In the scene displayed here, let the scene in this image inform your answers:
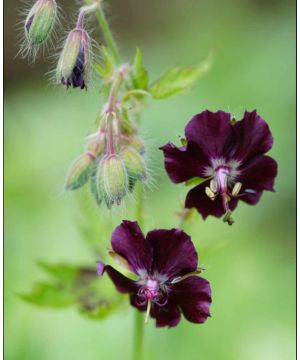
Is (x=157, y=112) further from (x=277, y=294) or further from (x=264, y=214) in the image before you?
(x=277, y=294)

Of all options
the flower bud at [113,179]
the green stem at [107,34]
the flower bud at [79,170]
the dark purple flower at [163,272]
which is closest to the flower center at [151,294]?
the dark purple flower at [163,272]

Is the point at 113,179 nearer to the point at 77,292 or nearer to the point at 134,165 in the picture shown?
the point at 134,165

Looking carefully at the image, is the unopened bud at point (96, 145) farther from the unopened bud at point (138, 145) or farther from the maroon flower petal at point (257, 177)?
the maroon flower petal at point (257, 177)

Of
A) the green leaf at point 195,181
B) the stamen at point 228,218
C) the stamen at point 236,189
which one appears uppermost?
the green leaf at point 195,181

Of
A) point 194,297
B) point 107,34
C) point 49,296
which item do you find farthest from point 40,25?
point 49,296

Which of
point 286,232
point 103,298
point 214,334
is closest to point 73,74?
point 103,298
